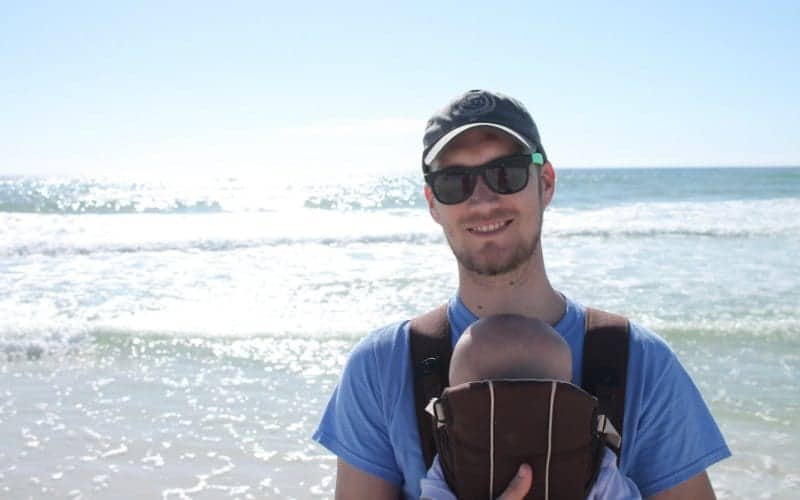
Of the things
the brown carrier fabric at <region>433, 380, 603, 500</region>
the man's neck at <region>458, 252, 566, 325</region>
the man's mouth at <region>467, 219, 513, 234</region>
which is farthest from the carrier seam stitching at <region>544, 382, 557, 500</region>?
the man's mouth at <region>467, 219, 513, 234</region>

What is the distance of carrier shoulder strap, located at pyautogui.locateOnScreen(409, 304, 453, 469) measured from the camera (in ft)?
6.73

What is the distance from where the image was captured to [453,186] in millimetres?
2160

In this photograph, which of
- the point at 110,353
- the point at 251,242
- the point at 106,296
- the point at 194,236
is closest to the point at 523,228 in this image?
the point at 110,353

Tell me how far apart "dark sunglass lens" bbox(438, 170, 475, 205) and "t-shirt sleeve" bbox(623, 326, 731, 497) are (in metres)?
0.60

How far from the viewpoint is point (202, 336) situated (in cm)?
943

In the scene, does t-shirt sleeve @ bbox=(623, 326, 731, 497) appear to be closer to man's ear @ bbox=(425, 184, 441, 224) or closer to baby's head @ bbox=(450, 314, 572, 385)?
baby's head @ bbox=(450, 314, 572, 385)

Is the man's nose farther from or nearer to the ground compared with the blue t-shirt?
farther from the ground

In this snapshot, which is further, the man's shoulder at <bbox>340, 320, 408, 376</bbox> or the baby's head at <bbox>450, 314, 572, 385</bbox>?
the man's shoulder at <bbox>340, 320, 408, 376</bbox>

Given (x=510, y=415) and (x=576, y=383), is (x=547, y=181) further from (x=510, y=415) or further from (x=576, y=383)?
(x=510, y=415)

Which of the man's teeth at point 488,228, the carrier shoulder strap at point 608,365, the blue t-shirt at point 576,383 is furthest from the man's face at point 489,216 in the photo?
the carrier shoulder strap at point 608,365

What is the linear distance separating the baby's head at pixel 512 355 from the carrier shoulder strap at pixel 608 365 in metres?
0.08

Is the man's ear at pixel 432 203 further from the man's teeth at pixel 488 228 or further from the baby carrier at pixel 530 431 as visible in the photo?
the baby carrier at pixel 530 431

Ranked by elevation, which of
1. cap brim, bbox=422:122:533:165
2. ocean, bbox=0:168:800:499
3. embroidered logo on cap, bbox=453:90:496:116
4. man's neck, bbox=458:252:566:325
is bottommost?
ocean, bbox=0:168:800:499

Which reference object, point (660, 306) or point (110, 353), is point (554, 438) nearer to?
point (110, 353)
